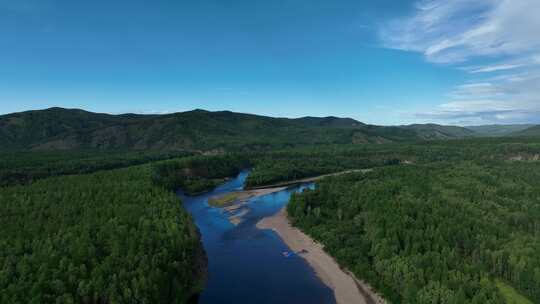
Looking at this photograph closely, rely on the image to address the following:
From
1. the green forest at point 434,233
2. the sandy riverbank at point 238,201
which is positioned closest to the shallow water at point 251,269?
the sandy riverbank at point 238,201

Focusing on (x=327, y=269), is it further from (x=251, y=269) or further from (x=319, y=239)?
(x=251, y=269)

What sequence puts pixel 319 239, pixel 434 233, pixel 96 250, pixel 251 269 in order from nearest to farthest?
pixel 96 250 < pixel 251 269 < pixel 434 233 < pixel 319 239

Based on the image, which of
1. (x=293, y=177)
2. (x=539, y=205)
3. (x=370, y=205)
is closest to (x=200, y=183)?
(x=293, y=177)

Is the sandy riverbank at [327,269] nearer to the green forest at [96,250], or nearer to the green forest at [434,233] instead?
the green forest at [434,233]

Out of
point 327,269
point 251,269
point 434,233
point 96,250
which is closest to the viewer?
point 96,250

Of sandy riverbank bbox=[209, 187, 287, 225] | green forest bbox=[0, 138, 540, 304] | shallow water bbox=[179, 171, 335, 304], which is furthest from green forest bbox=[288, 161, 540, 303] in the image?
sandy riverbank bbox=[209, 187, 287, 225]

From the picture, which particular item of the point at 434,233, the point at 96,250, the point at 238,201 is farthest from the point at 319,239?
the point at 238,201

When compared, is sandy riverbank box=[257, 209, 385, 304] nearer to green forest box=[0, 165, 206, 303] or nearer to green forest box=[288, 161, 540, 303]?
green forest box=[288, 161, 540, 303]
